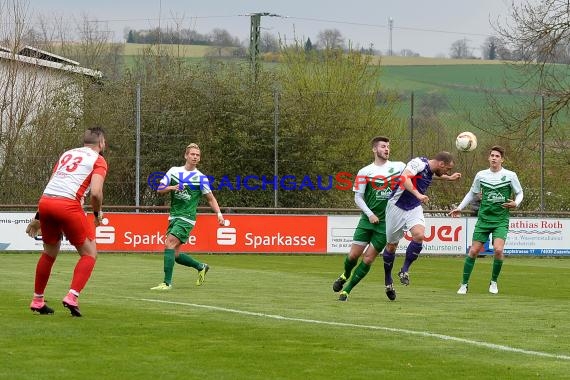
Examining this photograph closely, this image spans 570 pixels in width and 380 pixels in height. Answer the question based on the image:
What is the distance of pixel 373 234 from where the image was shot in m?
15.4

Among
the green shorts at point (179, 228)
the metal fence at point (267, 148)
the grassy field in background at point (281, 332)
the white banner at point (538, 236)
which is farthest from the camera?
the metal fence at point (267, 148)

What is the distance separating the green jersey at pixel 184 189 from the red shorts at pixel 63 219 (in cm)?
585

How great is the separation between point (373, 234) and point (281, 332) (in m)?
4.70

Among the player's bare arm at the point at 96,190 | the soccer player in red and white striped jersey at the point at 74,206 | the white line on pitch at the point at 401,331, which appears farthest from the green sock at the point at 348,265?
the player's bare arm at the point at 96,190

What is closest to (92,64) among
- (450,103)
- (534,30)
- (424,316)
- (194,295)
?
(450,103)

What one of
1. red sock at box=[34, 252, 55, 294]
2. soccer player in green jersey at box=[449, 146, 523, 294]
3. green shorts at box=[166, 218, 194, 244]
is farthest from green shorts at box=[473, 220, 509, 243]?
red sock at box=[34, 252, 55, 294]

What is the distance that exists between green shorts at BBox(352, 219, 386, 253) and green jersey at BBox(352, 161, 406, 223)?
0.09 m

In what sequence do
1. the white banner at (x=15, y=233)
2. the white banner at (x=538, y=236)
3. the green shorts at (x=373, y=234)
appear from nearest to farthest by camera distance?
1. the green shorts at (x=373, y=234)
2. the white banner at (x=15, y=233)
3. the white banner at (x=538, y=236)

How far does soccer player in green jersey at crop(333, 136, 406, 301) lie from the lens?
15258mm

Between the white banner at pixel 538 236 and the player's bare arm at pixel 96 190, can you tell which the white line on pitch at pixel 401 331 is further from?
the white banner at pixel 538 236

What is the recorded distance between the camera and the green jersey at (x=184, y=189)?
17.5 metres

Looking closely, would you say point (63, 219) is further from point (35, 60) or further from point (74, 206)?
point (35, 60)

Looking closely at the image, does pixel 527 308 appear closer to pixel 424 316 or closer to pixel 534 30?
pixel 424 316

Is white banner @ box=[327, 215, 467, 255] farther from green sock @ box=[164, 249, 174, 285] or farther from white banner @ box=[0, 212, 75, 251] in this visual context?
green sock @ box=[164, 249, 174, 285]
